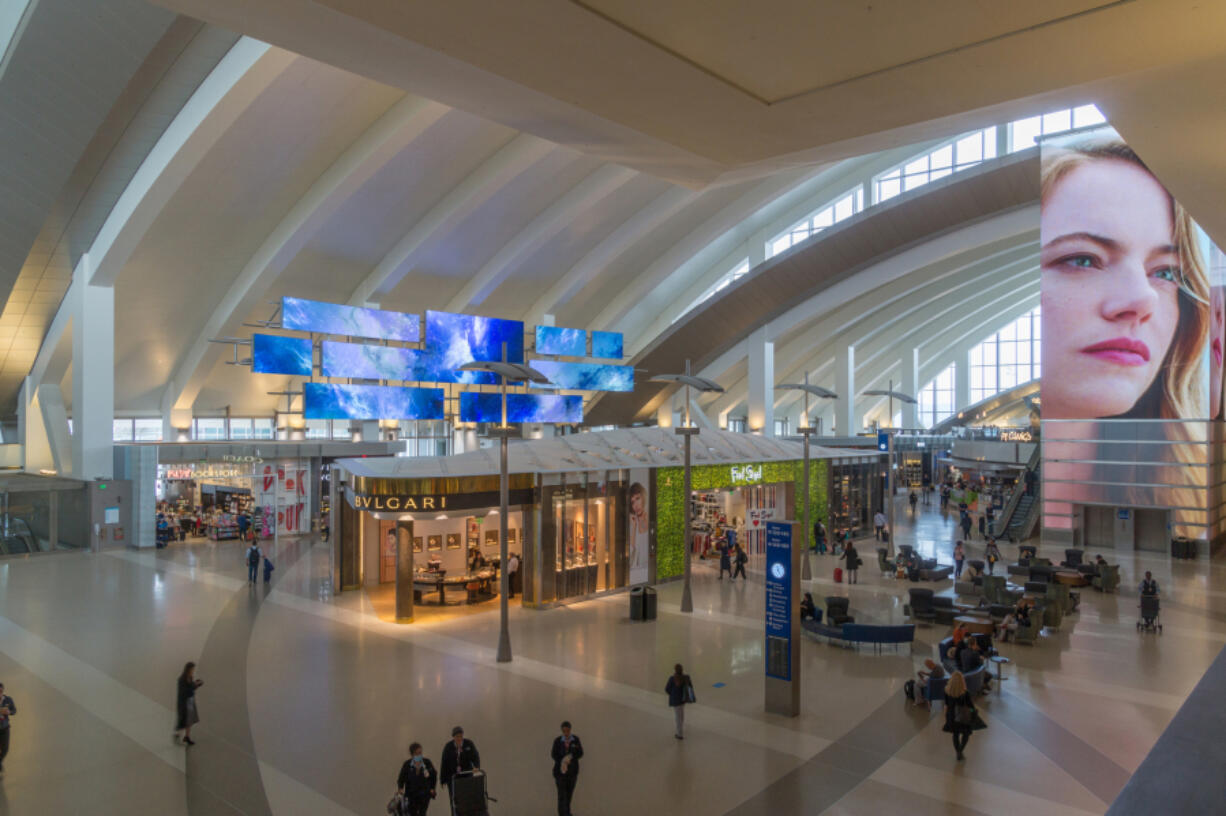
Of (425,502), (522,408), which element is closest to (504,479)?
(425,502)

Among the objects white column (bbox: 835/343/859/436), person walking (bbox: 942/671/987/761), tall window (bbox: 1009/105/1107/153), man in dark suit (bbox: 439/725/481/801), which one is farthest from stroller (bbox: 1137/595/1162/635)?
white column (bbox: 835/343/859/436)

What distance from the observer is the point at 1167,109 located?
309cm

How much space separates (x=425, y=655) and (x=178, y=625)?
5.70 meters

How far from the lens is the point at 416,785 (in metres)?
7.39

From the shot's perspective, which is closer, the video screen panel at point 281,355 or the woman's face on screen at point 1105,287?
the video screen panel at point 281,355

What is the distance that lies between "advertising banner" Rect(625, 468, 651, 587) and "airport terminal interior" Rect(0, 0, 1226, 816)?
12cm

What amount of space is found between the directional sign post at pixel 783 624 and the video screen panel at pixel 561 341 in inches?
827

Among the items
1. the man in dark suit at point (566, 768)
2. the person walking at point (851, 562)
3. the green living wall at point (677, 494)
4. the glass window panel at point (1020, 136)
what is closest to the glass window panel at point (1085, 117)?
the glass window panel at point (1020, 136)

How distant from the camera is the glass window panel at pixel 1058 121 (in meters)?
30.0

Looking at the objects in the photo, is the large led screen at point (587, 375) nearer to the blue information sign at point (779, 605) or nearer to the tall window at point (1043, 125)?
the tall window at point (1043, 125)

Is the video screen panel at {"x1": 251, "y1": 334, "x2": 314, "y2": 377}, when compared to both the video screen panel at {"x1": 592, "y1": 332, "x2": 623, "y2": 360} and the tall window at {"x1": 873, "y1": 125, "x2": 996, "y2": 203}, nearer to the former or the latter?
the video screen panel at {"x1": 592, "y1": 332, "x2": 623, "y2": 360}

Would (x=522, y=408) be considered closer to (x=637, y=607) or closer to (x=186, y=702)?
(x=637, y=607)

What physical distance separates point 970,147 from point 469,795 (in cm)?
3391

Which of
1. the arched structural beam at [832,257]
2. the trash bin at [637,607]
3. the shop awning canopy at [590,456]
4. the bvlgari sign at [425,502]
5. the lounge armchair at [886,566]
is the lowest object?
the lounge armchair at [886,566]
